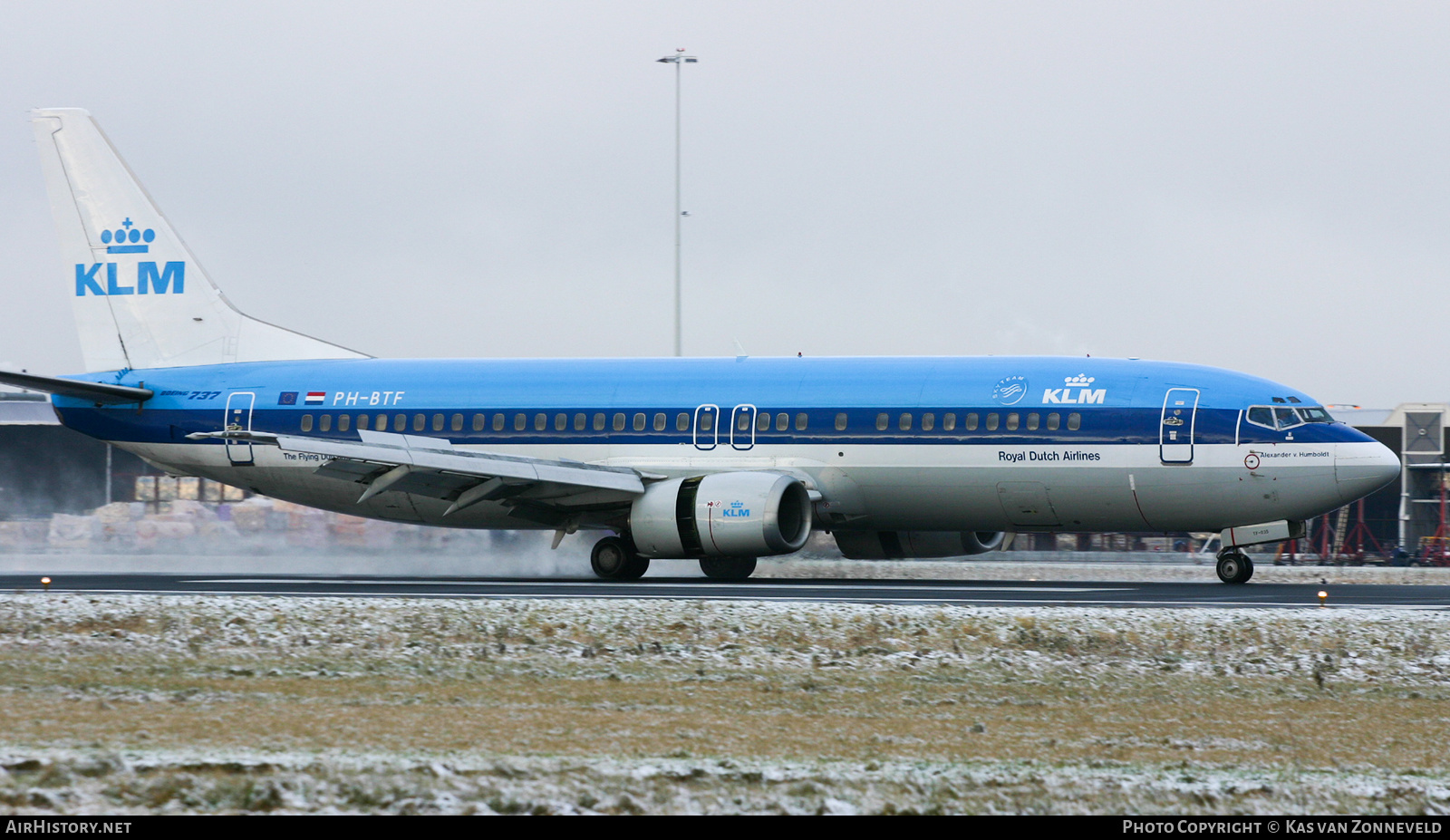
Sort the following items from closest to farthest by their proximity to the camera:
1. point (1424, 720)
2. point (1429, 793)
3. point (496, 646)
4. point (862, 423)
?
point (1429, 793) → point (1424, 720) → point (496, 646) → point (862, 423)

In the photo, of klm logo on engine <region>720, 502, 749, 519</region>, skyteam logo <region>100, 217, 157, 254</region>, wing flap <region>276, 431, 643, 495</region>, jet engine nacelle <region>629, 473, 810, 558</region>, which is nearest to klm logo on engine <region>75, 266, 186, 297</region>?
skyteam logo <region>100, 217, 157, 254</region>

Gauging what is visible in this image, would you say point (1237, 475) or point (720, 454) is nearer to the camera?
point (1237, 475)

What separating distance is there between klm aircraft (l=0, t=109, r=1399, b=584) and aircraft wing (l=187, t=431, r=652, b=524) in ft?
0.22

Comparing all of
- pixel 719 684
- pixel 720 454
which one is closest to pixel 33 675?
pixel 719 684

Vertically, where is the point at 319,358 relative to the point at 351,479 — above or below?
above

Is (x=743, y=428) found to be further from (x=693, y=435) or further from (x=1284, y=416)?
(x=1284, y=416)

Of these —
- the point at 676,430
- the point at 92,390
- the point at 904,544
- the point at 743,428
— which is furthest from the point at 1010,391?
the point at 92,390

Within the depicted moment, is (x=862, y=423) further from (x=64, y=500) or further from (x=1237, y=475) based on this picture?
(x=64, y=500)

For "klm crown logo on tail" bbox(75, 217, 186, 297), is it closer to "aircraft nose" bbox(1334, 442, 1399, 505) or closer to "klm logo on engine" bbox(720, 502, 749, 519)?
"klm logo on engine" bbox(720, 502, 749, 519)

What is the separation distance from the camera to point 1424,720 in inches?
492

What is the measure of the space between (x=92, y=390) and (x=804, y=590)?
17767 millimetres

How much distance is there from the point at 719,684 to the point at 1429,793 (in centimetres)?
645

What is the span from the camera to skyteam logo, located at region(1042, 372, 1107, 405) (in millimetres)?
27719

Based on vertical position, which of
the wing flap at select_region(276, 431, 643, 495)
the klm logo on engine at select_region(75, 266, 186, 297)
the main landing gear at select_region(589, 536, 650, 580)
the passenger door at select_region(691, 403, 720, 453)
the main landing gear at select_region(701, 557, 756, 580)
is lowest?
the main landing gear at select_region(701, 557, 756, 580)
